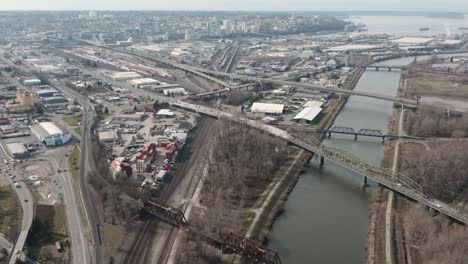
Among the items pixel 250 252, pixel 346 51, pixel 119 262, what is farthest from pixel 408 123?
pixel 346 51

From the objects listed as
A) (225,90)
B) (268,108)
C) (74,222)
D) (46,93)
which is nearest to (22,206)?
(74,222)

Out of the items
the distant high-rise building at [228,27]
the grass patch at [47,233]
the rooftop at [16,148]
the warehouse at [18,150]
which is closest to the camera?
the grass patch at [47,233]

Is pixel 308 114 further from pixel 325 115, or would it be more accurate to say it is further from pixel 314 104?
pixel 314 104

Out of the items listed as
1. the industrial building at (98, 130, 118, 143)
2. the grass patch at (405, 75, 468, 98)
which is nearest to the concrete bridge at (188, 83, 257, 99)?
the industrial building at (98, 130, 118, 143)

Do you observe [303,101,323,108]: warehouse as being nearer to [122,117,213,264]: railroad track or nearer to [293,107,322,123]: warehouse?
[293,107,322,123]: warehouse

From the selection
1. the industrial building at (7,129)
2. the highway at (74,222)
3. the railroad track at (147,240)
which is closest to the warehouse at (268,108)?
the railroad track at (147,240)

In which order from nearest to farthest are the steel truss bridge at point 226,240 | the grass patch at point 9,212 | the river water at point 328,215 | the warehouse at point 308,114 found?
the steel truss bridge at point 226,240, the river water at point 328,215, the grass patch at point 9,212, the warehouse at point 308,114

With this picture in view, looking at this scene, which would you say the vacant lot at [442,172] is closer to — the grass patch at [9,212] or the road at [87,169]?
the road at [87,169]

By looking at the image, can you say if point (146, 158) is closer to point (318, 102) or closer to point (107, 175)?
point (107, 175)
